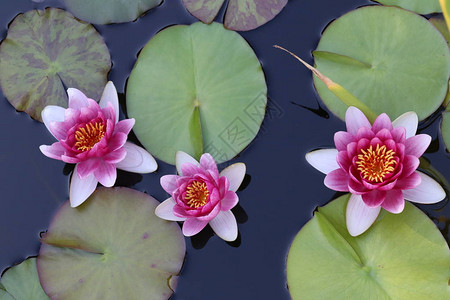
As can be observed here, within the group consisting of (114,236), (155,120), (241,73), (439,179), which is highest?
(241,73)

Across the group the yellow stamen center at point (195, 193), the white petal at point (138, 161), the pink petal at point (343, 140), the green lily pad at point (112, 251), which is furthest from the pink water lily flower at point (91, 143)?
the pink petal at point (343, 140)

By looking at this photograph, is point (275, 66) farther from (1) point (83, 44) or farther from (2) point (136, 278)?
(2) point (136, 278)

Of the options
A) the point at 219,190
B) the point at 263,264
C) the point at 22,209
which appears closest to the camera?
the point at 219,190

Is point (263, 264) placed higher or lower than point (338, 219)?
lower

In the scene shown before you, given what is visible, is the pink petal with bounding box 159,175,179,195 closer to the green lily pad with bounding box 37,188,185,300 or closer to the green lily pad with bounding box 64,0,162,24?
the green lily pad with bounding box 37,188,185,300

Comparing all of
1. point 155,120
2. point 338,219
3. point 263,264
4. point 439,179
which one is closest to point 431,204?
point 439,179

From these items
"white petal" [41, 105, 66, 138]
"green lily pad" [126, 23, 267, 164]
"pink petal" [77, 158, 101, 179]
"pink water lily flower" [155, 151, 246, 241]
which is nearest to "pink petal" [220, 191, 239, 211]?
"pink water lily flower" [155, 151, 246, 241]

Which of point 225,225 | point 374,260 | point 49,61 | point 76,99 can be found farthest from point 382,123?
point 49,61
